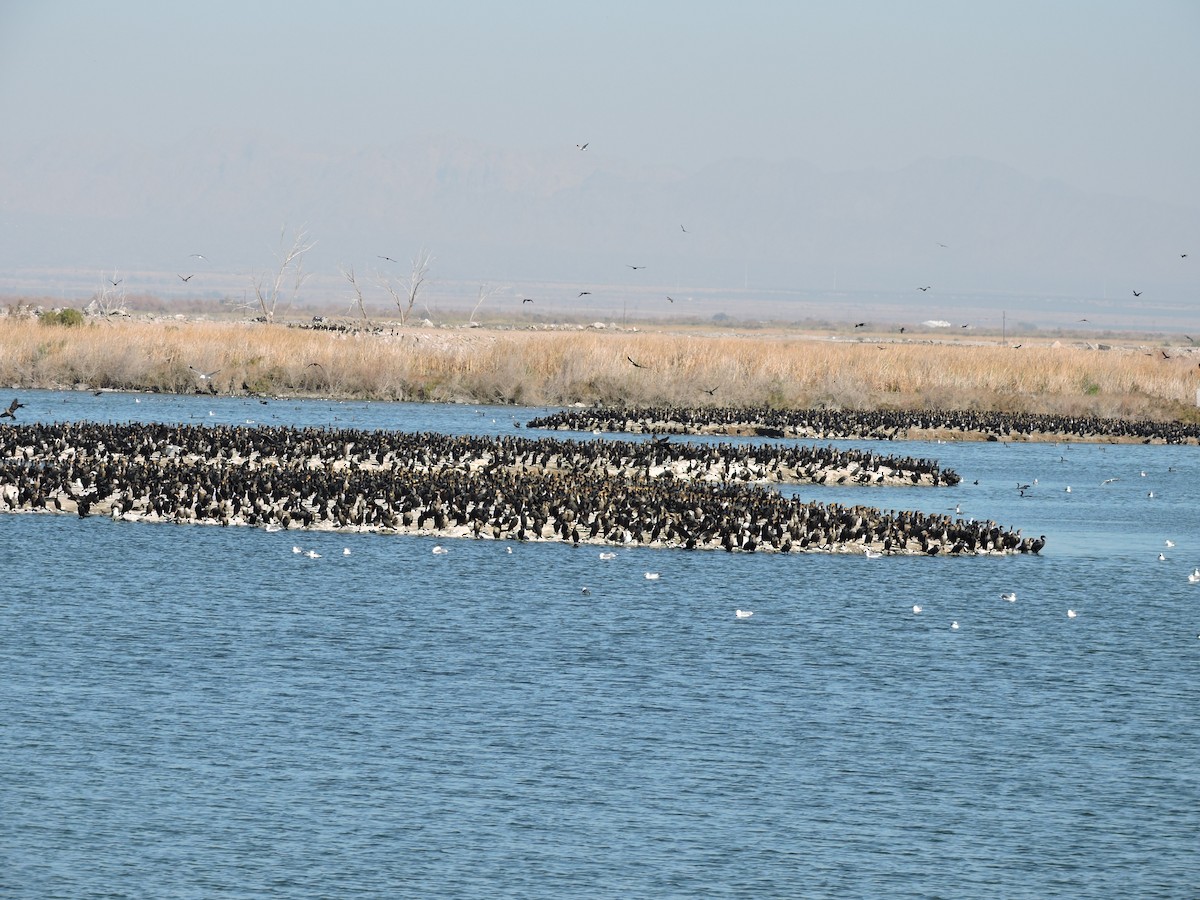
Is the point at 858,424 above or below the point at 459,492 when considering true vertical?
below

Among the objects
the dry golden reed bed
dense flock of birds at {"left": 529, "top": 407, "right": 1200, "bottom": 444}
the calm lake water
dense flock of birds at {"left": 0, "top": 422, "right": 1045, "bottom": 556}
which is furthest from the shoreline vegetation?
the calm lake water

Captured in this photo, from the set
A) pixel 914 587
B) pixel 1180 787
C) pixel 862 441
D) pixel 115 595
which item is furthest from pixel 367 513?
→ pixel 862 441

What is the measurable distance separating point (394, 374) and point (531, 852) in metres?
60.6

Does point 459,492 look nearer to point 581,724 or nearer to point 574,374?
point 581,724

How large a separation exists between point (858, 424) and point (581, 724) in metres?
43.6

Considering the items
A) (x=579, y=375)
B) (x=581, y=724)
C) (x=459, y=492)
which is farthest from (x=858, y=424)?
(x=581, y=724)

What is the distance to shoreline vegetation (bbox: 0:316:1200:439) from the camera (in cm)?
7144

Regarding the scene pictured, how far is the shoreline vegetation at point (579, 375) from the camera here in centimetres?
7144

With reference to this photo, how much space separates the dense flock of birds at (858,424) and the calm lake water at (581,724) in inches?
1089

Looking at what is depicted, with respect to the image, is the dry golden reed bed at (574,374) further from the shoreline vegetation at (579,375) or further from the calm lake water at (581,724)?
the calm lake water at (581,724)

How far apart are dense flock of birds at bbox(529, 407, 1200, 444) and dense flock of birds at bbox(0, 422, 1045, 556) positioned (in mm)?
15036

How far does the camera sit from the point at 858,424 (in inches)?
2367

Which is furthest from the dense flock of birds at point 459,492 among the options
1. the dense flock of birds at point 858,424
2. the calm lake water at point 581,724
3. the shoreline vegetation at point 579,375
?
the shoreline vegetation at point 579,375

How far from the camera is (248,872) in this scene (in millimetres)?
13133
